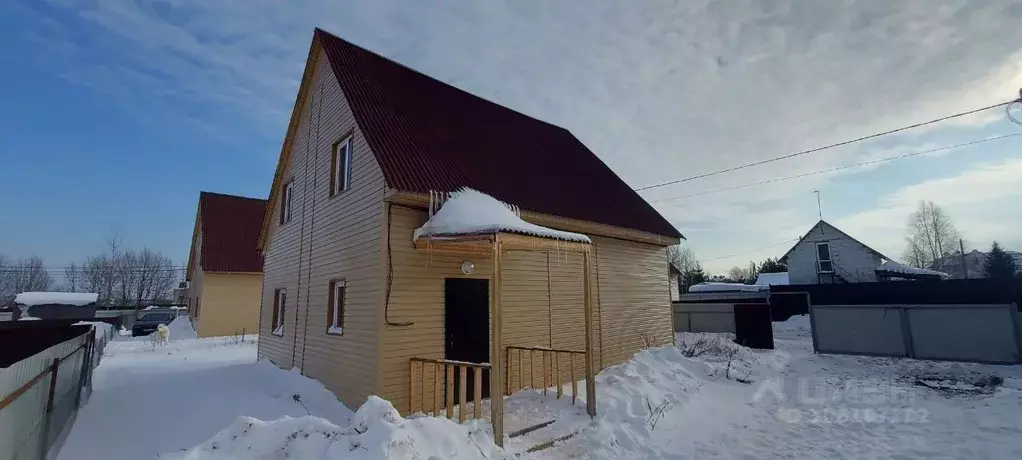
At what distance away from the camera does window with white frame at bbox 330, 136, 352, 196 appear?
29.9ft

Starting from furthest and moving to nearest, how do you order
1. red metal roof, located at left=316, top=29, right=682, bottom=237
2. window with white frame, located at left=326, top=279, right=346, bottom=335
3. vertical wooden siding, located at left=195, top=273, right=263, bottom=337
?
1. vertical wooden siding, located at left=195, top=273, right=263, bottom=337
2. window with white frame, located at left=326, top=279, right=346, bottom=335
3. red metal roof, located at left=316, top=29, right=682, bottom=237

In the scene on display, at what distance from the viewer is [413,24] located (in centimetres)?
1030

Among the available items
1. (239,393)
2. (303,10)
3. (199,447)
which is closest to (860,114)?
(303,10)

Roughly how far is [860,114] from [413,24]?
11.6 m

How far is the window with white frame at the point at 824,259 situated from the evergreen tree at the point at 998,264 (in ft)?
62.1

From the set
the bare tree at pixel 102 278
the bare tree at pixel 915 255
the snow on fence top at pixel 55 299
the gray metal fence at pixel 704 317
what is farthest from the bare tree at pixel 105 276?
the bare tree at pixel 915 255

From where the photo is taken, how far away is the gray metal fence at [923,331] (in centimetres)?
1143

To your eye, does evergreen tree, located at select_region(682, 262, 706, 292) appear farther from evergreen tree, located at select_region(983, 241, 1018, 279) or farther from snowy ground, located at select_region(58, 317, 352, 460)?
snowy ground, located at select_region(58, 317, 352, 460)

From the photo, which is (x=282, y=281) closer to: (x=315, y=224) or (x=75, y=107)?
(x=315, y=224)

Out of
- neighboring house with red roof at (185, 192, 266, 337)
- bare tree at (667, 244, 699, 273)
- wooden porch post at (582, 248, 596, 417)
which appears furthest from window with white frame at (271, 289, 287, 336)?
bare tree at (667, 244, 699, 273)

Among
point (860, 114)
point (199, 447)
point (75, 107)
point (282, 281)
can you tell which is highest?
point (75, 107)

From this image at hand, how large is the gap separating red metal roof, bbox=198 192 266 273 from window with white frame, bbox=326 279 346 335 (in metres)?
13.7

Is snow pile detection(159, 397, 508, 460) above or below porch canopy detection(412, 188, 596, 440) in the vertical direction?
below

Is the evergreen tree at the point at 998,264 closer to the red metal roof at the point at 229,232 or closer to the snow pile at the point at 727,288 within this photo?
the snow pile at the point at 727,288
